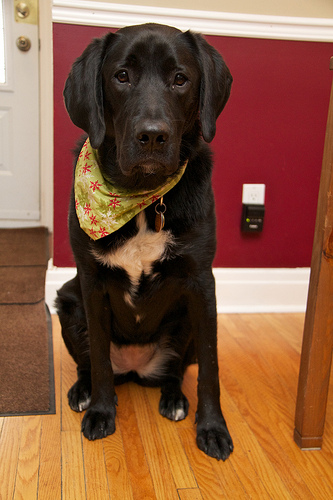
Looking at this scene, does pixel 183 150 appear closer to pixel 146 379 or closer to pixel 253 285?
pixel 146 379

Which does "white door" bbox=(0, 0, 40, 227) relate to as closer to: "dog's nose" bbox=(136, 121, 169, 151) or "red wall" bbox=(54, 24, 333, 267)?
"red wall" bbox=(54, 24, 333, 267)

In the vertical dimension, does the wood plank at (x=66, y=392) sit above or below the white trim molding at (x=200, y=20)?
below

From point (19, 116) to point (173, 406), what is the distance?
2.94m

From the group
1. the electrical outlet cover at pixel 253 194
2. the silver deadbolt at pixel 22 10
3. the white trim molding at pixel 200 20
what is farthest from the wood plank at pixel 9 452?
the silver deadbolt at pixel 22 10

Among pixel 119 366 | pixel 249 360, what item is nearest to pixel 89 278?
pixel 119 366

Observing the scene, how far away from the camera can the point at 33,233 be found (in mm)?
Result: 3760

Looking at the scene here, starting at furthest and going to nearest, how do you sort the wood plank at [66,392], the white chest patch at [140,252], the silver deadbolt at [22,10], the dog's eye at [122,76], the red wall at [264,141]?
the silver deadbolt at [22,10]
the red wall at [264,141]
the wood plank at [66,392]
the white chest patch at [140,252]
the dog's eye at [122,76]

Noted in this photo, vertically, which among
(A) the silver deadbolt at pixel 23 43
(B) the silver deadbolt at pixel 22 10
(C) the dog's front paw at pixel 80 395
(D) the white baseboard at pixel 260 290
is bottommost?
(C) the dog's front paw at pixel 80 395

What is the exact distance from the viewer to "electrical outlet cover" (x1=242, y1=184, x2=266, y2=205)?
232 cm

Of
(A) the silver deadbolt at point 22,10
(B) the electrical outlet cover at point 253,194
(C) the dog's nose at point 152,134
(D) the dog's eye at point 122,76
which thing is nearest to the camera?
(C) the dog's nose at point 152,134

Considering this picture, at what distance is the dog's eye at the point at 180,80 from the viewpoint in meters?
1.24

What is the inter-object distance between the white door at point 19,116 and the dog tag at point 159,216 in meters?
2.77

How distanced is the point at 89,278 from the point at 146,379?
0.48 metres

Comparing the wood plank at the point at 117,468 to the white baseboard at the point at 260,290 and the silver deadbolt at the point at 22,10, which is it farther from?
the silver deadbolt at the point at 22,10
